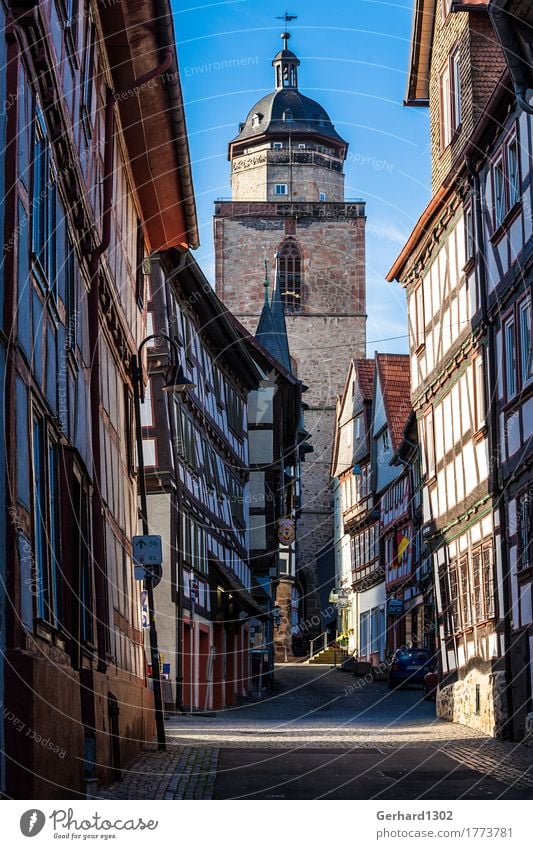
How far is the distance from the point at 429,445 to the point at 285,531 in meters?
25.9

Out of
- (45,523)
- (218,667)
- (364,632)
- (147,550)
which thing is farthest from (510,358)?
(364,632)

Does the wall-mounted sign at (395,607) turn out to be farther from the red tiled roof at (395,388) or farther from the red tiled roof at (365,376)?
the red tiled roof at (365,376)

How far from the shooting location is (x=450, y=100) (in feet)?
83.4

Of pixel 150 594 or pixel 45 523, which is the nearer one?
pixel 45 523

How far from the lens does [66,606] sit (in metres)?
11.5

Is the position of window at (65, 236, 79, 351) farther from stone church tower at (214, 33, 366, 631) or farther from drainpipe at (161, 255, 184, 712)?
stone church tower at (214, 33, 366, 631)

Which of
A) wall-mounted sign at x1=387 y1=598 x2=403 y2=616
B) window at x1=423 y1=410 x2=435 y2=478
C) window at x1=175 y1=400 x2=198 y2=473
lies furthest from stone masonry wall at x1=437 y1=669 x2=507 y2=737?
wall-mounted sign at x1=387 y1=598 x2=403 y2=616

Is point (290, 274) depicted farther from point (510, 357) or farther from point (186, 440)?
point (510, 357)

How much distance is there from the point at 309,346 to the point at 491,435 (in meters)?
62.8

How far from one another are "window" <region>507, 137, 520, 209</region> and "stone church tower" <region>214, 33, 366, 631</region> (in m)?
60.4

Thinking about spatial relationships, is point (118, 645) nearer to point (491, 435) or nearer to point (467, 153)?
point (491, 435)

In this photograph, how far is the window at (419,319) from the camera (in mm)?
27328

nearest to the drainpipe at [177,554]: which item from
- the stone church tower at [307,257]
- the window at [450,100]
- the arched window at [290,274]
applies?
the window at [450,100]
